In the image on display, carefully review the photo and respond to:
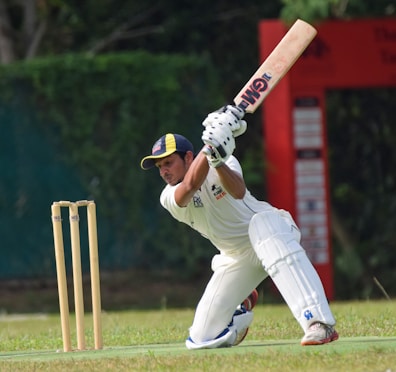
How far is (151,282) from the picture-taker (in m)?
14.9

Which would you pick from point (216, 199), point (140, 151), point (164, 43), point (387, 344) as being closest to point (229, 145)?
point (216, 199)

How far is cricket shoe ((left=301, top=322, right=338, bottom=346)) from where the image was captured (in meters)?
6.30

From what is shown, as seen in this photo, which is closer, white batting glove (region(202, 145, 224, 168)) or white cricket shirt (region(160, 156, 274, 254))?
white batting glove (region(202, 145, 224, 168))

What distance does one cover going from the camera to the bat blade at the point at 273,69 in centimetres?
664

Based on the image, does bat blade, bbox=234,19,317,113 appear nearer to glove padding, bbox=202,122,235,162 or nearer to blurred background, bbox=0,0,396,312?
glove padding, bbox=202,122,235,162

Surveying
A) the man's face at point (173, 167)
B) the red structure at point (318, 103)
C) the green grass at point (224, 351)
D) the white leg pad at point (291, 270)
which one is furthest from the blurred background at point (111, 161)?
the white leg pad at point (291, 270)

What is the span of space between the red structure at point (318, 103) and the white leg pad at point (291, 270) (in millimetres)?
7882

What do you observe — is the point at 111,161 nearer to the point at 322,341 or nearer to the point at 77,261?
the point at 77,261

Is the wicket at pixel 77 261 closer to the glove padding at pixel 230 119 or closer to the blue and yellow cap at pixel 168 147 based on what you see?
the blue and yellow cap at pixel 168 147

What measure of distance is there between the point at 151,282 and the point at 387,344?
8666mm

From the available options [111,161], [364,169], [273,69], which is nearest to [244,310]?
[273,69]

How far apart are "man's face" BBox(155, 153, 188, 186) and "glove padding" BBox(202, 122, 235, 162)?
438 millimetres

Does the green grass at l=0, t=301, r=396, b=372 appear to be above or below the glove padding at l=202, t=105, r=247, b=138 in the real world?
A: below

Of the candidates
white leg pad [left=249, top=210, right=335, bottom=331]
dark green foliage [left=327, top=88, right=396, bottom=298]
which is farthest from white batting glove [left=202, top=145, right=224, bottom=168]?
dark green foliage [left=327, top=88, right=396, bottom=298]
